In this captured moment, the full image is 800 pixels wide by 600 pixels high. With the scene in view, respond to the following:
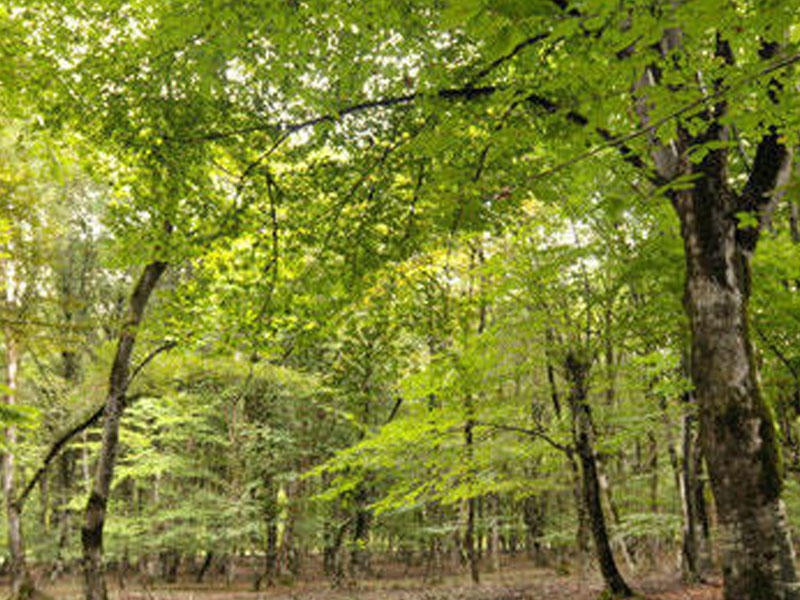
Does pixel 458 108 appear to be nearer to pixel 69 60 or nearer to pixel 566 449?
pixel 69 60

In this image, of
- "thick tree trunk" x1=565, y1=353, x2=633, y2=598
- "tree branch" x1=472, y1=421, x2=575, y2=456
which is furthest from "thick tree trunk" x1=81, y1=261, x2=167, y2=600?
"thick tree trunk" x1=565, y1=353, x2=633, y2=598

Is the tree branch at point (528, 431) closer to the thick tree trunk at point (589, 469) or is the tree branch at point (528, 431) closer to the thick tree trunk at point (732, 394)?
the thick tree trunk at point (589, 469)

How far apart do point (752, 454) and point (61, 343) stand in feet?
22.1

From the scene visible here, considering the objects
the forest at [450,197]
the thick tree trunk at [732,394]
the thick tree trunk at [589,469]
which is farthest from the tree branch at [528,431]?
the thick tree trunk at [732,394]

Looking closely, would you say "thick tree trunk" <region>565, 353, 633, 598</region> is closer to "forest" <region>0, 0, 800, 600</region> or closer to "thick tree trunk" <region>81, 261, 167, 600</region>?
"forest" <region>0, 0, 800, 600</region>

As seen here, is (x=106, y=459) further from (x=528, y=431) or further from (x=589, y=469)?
(x=589, y=469)

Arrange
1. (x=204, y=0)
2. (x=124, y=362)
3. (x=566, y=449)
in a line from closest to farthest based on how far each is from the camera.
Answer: (x=204, y=0), (x=124, y=362), (x=566, y=449)

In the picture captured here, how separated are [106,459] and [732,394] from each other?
858 centimetres

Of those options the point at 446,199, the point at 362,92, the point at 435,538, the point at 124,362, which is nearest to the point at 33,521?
the point at 435,538

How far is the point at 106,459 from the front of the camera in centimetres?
834

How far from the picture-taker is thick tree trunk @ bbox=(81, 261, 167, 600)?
779 cm

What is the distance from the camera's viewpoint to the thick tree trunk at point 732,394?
12.4ft

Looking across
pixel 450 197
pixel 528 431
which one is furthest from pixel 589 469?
pixel 450 197

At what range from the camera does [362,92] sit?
610 cm
